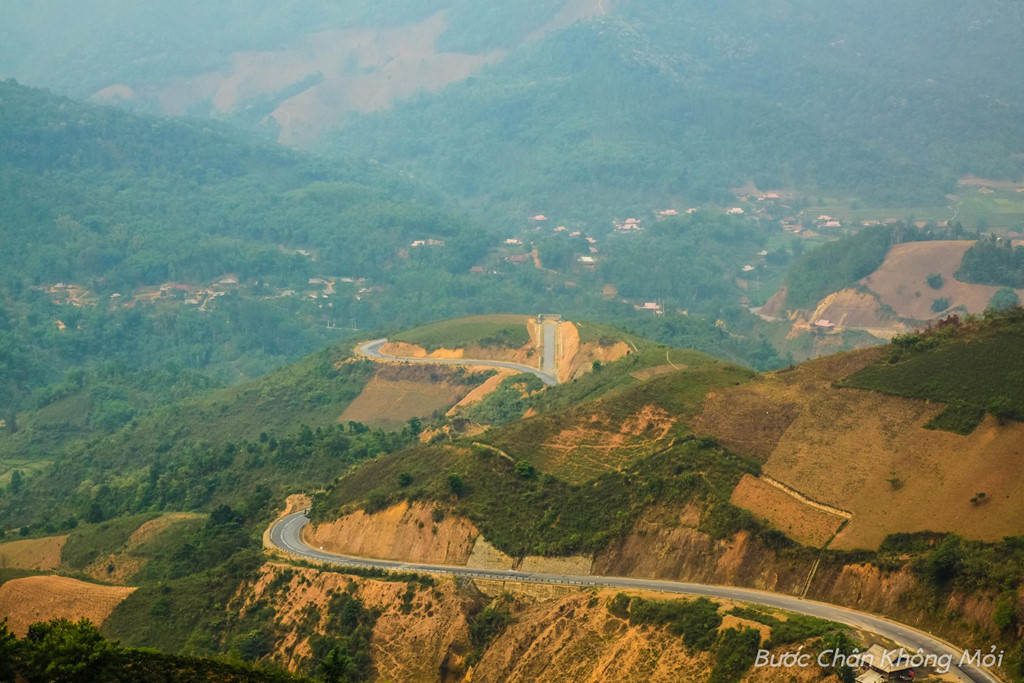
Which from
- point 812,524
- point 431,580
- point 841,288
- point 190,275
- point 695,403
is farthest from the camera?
point 190,275

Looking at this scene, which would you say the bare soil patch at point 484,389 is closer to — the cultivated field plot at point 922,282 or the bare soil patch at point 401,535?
the bare soil patch at point 401,535

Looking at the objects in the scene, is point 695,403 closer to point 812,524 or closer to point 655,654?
point 812,524

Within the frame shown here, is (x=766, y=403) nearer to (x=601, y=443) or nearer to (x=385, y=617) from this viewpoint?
(x=601, y=443)

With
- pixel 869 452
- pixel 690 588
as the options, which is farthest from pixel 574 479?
pixel 869 452

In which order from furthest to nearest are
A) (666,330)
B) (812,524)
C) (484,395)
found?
1. (666,330)
2. (484,395)
3. (812,524)

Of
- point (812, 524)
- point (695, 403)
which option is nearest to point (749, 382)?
point (695, 403)
